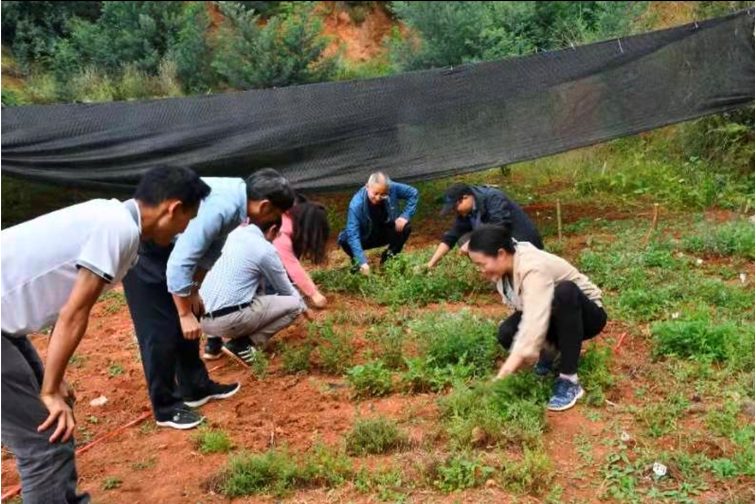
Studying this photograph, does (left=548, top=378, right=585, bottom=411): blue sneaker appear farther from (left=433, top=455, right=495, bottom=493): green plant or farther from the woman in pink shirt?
the woman in pink shirt

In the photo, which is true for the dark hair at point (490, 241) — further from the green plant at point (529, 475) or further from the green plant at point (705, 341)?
the green plant at point (705, 341)

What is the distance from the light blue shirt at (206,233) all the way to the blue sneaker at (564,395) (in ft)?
5.58

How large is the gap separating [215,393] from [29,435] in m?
1.60

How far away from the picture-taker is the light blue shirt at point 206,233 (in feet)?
11.3

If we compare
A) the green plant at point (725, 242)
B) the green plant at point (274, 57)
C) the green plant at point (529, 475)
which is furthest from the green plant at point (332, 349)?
the green plant at point (274, 57)

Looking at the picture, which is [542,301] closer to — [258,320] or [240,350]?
[258,320]

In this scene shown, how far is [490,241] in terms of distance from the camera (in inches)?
138

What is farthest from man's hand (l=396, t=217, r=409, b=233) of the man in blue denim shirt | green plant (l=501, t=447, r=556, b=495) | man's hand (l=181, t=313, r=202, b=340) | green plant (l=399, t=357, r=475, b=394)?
green plant (l=501, t=447, r=556, b=495)

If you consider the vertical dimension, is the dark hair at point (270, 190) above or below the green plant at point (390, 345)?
above

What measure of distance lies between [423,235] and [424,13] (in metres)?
4.88

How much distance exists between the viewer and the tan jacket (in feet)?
11.4

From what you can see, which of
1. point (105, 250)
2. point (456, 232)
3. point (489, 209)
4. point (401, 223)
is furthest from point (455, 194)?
point (105, 250)

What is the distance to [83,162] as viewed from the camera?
678cm

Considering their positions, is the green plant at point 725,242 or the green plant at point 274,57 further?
the green plant at point 274,57
